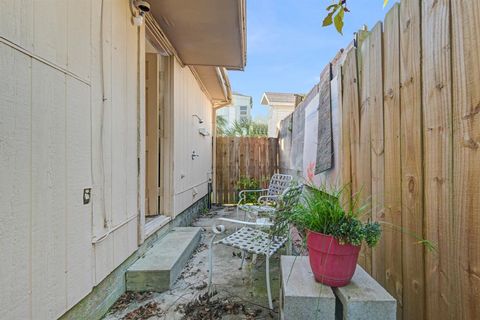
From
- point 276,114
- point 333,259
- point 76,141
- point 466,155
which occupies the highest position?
point 276,114

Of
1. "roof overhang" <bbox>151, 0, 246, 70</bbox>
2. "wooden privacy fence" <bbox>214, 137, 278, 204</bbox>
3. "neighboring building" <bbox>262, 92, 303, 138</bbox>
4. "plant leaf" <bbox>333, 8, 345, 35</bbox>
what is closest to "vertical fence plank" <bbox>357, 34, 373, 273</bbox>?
"plant leaf" <bbox>333, 8, 345, 35</bbox>

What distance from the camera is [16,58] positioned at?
3.68 feet

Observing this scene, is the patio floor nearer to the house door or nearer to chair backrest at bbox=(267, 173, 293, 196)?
the house door

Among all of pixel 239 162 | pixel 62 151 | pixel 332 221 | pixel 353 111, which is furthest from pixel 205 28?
pixel 239 162

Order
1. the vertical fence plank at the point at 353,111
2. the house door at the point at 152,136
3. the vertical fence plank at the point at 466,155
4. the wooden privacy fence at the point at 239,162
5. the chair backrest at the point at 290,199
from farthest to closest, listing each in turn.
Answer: the wooden privacy fence at the point at 239,162, the house door at the point at 152,136, the vertical fence plank at the point at 353,111, the chair backrest at the point at 290,199, the vertical fence plank at the point at 466,155

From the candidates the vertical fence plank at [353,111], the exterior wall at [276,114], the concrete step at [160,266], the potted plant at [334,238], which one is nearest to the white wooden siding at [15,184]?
the concrete step at [160,266]

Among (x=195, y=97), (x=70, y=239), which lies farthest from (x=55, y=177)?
(x=195, y=97)

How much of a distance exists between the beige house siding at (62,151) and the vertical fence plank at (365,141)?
1.66 meters

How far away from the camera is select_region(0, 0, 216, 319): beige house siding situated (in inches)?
43.3

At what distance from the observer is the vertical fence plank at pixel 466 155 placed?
2.82 ft

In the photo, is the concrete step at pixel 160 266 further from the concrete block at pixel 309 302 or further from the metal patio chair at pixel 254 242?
the concrete block at pixel 309 302

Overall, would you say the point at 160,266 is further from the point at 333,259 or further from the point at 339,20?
the point at 339,20

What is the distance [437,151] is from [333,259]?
0.60 metres

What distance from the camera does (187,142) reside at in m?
4.20
